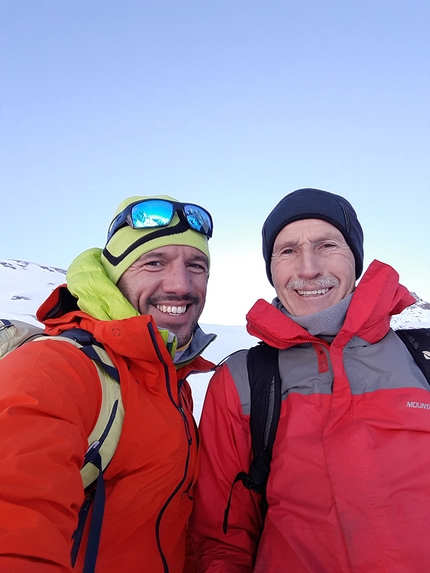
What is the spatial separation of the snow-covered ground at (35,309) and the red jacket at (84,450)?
2323mm

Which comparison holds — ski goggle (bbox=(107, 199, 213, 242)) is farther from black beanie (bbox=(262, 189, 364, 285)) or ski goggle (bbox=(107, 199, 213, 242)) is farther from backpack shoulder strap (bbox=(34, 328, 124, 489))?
backpack shoulder strap (bbox=(34, 328, 124, 489))

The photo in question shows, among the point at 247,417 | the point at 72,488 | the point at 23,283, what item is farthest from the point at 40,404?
the point at 23,283

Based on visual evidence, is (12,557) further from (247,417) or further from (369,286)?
(369,286)

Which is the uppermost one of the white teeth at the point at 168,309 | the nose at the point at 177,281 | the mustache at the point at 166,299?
the nose at the point at 177,281

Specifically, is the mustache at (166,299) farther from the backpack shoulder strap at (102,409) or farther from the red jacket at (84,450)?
the backpack shoulder strap at (102,409)

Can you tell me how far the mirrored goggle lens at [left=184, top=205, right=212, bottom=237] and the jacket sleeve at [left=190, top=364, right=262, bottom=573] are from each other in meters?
1.21

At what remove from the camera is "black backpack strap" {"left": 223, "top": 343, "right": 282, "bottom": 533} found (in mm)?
2119

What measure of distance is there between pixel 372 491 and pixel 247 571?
0.97m

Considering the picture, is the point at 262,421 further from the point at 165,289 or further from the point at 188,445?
the point at 165,289

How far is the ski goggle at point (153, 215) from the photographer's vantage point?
2678 mm

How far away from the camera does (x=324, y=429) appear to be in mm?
1921

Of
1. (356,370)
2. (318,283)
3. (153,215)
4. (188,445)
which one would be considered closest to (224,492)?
(188,445)

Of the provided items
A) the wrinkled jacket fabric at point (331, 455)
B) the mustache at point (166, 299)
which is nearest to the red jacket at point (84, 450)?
the wrinkled jacket fabric at point (331, 455)

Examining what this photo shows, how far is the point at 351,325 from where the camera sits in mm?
2107
